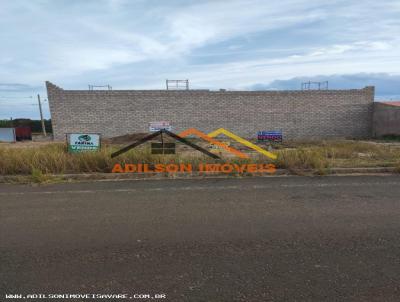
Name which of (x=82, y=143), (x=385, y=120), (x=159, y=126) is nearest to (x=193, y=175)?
(x=82, y=143)

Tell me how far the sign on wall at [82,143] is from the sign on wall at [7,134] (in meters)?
17.3

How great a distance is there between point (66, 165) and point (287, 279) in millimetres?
7065

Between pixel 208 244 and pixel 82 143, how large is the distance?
719cm

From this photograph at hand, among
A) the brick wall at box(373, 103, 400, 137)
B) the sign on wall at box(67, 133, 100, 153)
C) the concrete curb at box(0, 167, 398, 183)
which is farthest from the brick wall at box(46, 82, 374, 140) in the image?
the concrete curb at box(0, 167, 398, 183)

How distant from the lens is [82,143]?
9227 millimetres

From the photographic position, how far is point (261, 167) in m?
8.00

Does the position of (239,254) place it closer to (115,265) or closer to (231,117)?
(115,265)

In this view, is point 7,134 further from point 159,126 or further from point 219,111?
point 219,111

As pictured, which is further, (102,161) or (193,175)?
(102,161)

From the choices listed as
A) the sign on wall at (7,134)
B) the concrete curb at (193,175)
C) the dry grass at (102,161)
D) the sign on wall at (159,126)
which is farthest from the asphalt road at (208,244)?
the sign on wall at (7,134)

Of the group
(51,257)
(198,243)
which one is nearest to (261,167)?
(198,243)

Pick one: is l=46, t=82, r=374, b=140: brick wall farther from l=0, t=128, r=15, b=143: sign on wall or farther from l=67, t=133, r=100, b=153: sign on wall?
l=67, t=133, r=100, b=153: sign on wall

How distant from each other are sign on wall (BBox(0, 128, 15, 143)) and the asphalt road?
2021 cm

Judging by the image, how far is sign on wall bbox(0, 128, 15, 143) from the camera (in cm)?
2256
